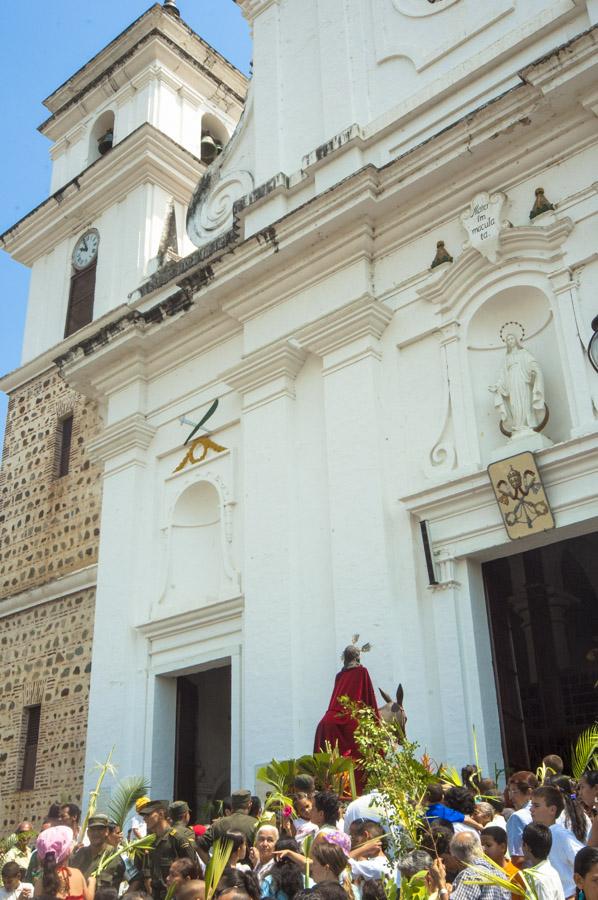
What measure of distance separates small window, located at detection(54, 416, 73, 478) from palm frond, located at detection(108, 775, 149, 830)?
6.04 metres

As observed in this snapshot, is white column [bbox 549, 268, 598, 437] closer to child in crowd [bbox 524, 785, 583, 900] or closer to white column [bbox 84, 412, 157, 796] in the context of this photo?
child in crowd [bbox 524, 785, 583, 900]

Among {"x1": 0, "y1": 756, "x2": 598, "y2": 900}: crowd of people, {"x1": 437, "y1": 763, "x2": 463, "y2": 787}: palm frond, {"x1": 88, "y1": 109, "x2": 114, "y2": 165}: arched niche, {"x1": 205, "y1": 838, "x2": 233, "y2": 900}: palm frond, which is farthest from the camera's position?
{"x1": 88, "y1": 109, "x2": 114, "y2": 165}: arched niche

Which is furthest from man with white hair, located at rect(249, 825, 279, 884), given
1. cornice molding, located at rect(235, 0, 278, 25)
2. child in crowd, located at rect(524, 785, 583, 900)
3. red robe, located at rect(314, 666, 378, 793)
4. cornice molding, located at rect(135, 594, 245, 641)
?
cornice molding, located at rect(235, 0, 278, 25)

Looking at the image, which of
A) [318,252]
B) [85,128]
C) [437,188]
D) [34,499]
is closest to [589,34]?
[437,188]

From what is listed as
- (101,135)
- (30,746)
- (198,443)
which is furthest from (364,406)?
(101,135)

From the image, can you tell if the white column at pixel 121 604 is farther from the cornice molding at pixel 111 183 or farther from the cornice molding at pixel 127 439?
the cornice molding at pixel 111 183

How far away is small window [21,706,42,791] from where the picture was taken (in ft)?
45.8

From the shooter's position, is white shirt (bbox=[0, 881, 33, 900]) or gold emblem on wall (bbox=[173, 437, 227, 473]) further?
gold emblem on wall (bbox=[173, 437, 227, 473])

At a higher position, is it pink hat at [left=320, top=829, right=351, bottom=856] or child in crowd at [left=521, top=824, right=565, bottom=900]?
pink hat at [left=320, top=829, right=351, bottom=856]

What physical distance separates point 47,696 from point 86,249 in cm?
854

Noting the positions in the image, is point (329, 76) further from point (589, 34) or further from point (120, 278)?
point (120, 278)

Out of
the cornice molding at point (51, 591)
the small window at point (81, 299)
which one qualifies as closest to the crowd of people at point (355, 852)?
the cornice molding at point (51, 591)

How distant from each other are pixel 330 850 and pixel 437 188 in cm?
826

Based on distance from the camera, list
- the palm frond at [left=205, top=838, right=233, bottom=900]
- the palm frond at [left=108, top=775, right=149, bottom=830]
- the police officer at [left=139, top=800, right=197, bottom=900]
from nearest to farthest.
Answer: the palm frond at [left=205, top=838, right=233, bottom=900] → the police officer at [left=139, top=800, right=197, bottom=900] → the palm frond at [left=108, top=775, right=149, bottom=830]
